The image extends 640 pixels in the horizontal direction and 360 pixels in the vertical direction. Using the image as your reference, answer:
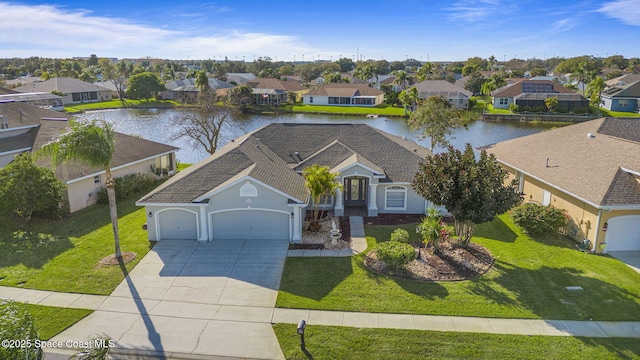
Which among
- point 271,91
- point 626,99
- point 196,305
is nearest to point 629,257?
point 196,305

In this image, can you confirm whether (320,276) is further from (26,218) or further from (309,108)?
(309,108)

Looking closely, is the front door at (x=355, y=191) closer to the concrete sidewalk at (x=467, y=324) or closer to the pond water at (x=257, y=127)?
the concrete sidewalk at (x=467, y=324)

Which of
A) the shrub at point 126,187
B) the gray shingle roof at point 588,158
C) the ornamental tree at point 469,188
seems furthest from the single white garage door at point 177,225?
the gray shingle roof at point 588,158

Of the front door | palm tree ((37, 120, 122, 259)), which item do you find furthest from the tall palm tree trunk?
the front door

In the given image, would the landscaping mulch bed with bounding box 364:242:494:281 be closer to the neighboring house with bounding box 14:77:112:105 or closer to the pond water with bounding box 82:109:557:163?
the pond water with bounding box 82:109:557:163

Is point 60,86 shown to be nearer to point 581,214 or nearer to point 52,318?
point 52,318

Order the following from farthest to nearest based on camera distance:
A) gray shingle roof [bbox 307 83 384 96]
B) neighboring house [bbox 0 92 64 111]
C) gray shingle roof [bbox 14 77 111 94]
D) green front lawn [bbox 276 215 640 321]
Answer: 1. gray shingle roof [bbox 307 83 384 96]
2. gray shingle roof [bbox 14 77 111 94]
3. neighboring house [bbox 0 92 64 111]
4. green front lawn [bbox 276 215 640 321]

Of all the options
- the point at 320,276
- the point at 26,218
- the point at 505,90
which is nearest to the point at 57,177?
the point at 26,218
